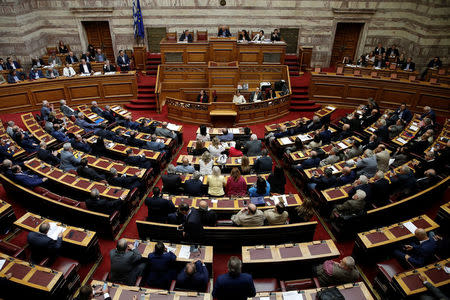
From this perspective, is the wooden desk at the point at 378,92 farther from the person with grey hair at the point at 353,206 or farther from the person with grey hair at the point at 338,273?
the person with grey hair at the point at 338,273

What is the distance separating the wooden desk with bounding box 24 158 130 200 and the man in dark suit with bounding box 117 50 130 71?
7.07 meters

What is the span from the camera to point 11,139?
8398 mm

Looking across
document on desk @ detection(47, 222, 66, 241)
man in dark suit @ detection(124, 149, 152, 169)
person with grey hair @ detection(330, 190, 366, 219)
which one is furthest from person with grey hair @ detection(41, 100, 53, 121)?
person with grey hair @ detection(330, 190, 366, 219)

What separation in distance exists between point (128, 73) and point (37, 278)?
10082mm

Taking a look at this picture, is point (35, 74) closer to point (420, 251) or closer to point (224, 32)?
point (224, 32)

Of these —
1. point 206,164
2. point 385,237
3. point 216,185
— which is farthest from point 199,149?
point 385,237

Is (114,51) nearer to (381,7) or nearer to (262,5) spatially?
(262,5)

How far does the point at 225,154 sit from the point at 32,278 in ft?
17.6

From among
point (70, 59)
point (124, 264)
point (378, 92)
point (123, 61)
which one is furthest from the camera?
point (123, 61)

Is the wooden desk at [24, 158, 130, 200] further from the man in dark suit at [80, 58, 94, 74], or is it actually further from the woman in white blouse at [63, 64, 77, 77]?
the man in dark suit at [80, 58, 94, 74]

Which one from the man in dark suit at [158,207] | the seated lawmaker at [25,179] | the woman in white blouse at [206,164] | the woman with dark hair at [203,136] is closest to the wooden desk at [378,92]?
the woman with dark hair at [203,136]

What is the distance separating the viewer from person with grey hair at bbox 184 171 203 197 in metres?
6.46

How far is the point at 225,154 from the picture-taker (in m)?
8.38

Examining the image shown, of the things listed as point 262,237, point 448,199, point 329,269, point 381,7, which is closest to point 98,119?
point 262,237
